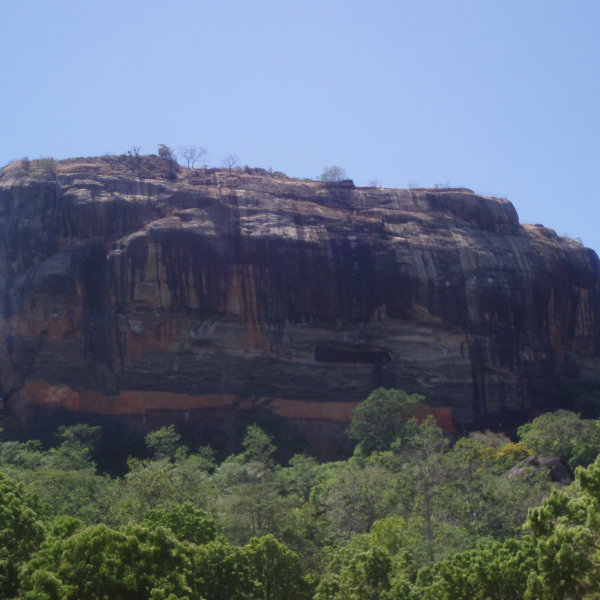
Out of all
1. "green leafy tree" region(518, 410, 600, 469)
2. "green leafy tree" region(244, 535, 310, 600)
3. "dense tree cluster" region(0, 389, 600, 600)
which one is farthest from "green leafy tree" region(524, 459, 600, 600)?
"green leafy tree" region(518, 410, 600, 469)

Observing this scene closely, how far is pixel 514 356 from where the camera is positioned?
1602 inches

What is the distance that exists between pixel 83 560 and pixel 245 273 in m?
27.4

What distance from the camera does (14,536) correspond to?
1283 cm

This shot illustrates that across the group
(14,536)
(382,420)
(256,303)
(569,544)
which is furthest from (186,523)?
(256,303)

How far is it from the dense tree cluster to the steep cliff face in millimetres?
3789

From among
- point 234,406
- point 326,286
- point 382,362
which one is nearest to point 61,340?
point 234,406

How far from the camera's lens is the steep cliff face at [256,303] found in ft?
122

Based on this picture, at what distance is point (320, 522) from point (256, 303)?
18.0 metres

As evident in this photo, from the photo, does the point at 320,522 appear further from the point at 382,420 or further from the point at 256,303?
the point at 256,303

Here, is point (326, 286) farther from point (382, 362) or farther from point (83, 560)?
point (83, 560)

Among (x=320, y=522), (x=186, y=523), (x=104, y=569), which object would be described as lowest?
(x=320, y=522)

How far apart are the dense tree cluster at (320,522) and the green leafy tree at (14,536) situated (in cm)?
2

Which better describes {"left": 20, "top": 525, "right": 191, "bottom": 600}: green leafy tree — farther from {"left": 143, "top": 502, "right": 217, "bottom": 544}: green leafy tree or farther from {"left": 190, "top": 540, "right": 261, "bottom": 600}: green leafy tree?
{"left": 143, "top": 502, "right": 217, "bottom": 544}: green leafy tree

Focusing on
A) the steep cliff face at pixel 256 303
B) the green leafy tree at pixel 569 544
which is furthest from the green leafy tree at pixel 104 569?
the steep cliff face at pixel 256 303
